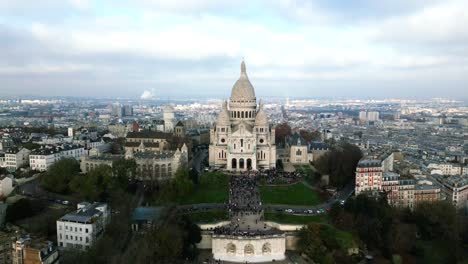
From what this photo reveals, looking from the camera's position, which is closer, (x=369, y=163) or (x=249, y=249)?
(x=249, y=249)

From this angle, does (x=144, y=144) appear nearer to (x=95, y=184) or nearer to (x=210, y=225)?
(x=95, y=184)

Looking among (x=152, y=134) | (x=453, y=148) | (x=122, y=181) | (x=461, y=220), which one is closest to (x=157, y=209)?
(x=122, y=181)

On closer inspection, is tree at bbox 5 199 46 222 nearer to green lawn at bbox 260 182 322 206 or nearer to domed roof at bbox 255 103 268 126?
green lawn at bbox 260 182 322 206

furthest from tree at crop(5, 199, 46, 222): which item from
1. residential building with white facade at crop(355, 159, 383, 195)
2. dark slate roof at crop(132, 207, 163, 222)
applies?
residential building with white facade at crop(355, 159, 383, 195)

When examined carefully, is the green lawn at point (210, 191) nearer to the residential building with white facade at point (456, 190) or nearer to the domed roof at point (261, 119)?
the domed roof at point (261, 119)

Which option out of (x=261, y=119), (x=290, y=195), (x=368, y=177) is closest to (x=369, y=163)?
(x=368, y=177)

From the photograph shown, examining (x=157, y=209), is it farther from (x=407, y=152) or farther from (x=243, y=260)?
(x=407, y=152)

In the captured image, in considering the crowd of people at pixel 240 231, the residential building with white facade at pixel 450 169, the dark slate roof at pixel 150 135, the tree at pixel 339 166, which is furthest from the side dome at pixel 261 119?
the crowd of people at pixel 240 231
